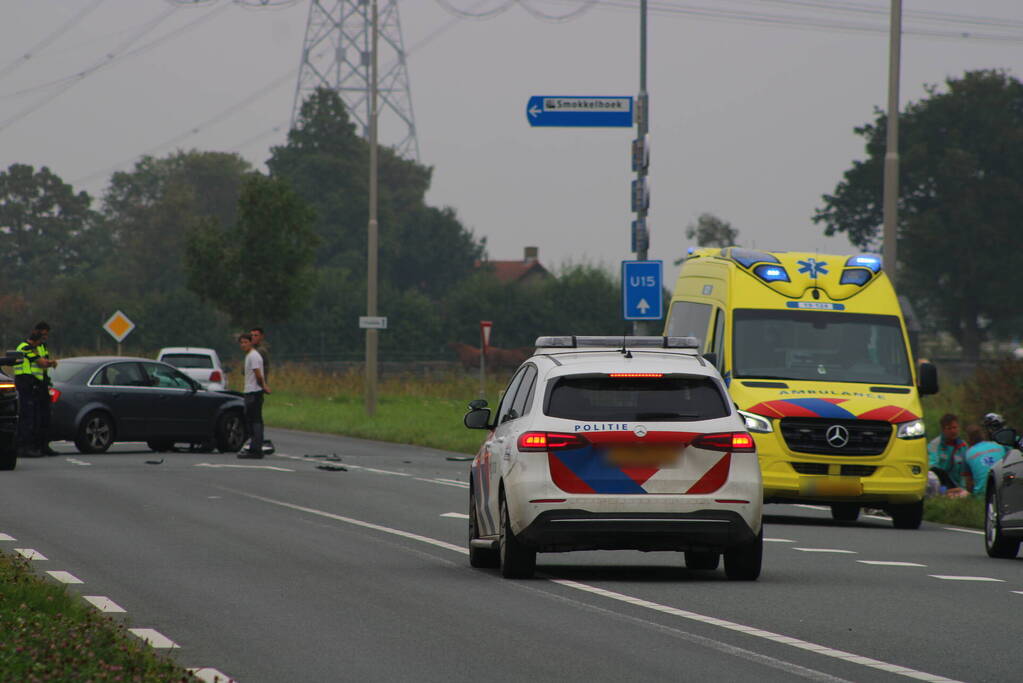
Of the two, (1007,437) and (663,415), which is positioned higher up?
(663,415)

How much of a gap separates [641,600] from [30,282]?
11208 cm

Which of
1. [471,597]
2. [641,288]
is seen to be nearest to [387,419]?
[641,288]

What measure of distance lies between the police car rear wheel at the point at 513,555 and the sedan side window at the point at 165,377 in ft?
53.6

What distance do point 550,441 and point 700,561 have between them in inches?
A: 88.0

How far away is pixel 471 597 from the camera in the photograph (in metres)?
→ 11.5

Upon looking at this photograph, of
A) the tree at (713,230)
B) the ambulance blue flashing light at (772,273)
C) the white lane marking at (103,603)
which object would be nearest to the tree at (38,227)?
the tree at (713,230)

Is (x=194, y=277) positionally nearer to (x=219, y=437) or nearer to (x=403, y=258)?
(x=219, y=437)

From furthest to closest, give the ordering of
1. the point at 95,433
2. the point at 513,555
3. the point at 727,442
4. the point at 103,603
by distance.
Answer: the point at 95,433 < the point at 513,555 < the point at 727,442 < the point at 103,603

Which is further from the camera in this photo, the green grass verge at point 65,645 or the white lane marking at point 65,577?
the white lane marking at point 65,577

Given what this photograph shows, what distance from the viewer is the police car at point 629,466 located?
39.8ft

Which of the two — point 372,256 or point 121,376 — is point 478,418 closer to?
point 121,376

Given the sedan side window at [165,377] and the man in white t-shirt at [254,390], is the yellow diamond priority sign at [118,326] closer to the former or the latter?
the sedan side window at [165,377]

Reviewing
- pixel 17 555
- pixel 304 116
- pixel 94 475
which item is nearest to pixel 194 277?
pixel 94 475

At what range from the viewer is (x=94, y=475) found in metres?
22.8
